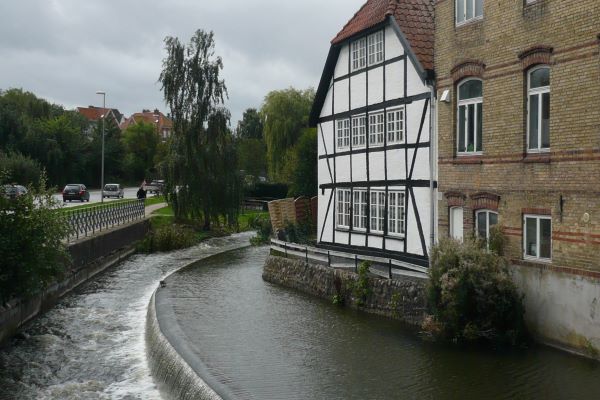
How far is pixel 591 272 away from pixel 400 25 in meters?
9.45

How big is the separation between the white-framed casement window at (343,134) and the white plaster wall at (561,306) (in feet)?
31.3

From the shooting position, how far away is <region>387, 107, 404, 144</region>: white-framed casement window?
63.7ft

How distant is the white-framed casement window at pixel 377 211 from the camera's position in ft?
66.9

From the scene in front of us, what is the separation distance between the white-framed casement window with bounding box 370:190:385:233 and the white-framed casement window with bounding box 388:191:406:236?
1.12 feet

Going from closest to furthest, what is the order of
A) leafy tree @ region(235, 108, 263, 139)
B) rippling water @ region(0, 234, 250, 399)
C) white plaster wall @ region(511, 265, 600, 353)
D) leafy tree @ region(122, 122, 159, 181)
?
white plaster wall @ region(511, 265, 600, 353) < rippling water @ region(0, 234, 250, 399) < leafy tree @ region(122, 122, 159, 181) < leafy tree @ region(235, 108, 263, 139)

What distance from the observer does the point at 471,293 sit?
520 inches

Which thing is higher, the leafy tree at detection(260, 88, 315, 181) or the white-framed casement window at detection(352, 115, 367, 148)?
the leafy tree at detection(260, 88, 315, 181)

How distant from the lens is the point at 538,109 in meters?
14.0

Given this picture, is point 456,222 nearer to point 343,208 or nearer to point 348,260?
point 348,260

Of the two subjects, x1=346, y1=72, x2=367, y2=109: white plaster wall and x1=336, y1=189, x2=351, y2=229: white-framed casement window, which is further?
x1=336, y1=189, x2=351, y2=229: white-framed casement window

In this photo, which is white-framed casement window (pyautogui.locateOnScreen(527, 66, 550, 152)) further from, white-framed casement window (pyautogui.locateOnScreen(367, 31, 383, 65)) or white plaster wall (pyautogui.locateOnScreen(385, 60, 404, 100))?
white-framed casement window (pyautogui.locateOnScreen(367, 31, 383, 65))

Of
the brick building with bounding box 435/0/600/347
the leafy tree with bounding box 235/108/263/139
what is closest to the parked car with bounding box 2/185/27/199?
the brick building with bounding box 435/0/600/347

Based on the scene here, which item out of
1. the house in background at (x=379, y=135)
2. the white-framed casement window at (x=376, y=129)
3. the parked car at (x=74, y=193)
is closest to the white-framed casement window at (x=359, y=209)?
the house in background at (x=379, y=135)

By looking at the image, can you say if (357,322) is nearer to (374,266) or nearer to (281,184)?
(374,266)
